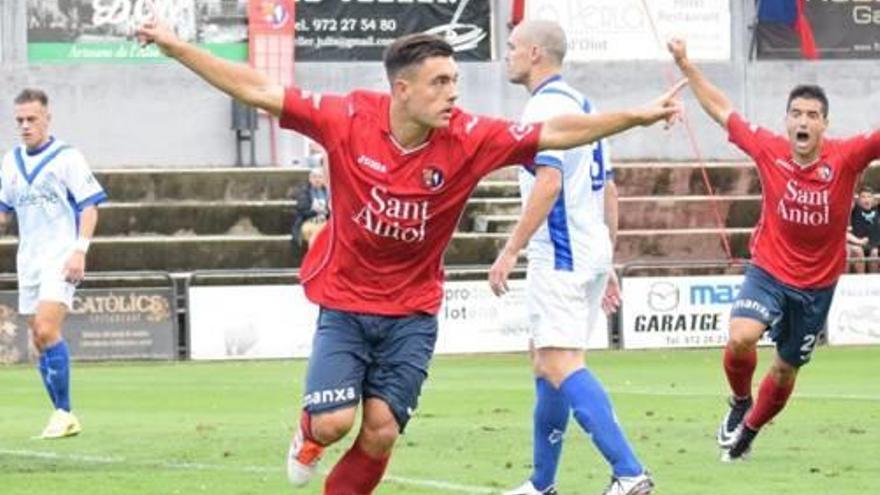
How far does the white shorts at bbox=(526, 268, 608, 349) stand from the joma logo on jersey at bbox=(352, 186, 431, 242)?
197 centimetres

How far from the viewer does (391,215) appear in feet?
32.0

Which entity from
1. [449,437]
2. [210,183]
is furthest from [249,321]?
[449,437]

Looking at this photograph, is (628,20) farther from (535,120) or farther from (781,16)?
(535,120)

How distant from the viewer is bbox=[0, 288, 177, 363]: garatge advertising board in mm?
29547

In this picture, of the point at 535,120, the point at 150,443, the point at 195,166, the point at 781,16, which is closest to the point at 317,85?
the point at 195,166

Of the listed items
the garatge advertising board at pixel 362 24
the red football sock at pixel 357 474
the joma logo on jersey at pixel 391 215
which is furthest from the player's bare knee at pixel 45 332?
the garatge advertising board at pixel 362 24

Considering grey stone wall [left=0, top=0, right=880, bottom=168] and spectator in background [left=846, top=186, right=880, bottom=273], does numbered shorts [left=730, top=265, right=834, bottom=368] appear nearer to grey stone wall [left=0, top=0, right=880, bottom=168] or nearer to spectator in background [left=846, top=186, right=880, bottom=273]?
spectator in background [left=846, top=186, right=880, bottom=273]

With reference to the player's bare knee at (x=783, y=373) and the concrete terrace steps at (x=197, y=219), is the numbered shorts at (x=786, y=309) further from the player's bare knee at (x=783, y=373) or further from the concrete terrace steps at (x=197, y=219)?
the concrete terrace steps at (x=197, y=219)

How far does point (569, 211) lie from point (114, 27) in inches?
1052

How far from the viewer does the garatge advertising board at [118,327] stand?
96.9ft

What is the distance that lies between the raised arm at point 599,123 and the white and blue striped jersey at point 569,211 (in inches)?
64.4

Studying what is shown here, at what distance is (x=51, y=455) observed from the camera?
14.8 m

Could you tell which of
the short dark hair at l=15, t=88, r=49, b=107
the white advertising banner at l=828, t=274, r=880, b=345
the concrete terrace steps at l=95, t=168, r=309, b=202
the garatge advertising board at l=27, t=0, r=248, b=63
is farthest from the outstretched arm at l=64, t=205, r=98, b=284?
the garatge advertising board at l=27, t=0, r=248, b=63

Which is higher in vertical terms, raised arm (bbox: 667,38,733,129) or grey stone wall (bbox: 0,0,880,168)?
raised arm (bbox: 667,38,733,129)
